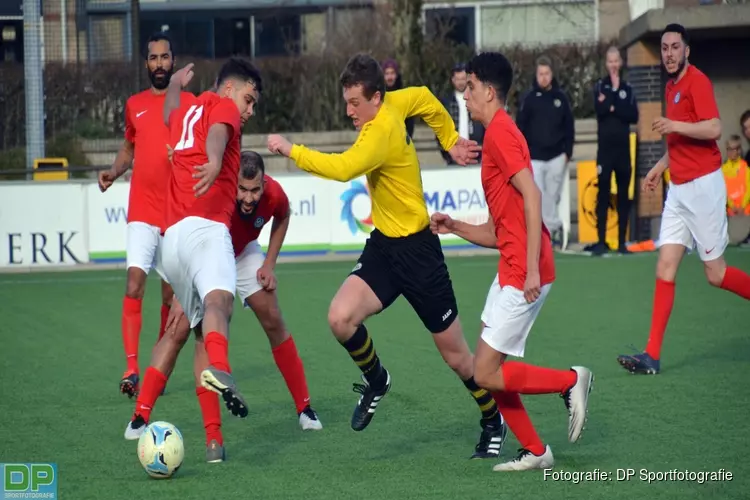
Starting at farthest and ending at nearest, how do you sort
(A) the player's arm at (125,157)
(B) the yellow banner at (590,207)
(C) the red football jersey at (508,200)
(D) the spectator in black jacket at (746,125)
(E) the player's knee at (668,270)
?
(D) the spectator in black jacket at (746,125) → (B) the yellow banner at (590,207) → (E) the player's knee at (668,270) → (A) the player's arm at (125,157) → (C) the red football jersey at (508,200)

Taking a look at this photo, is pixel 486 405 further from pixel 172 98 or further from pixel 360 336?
pixel 172 98

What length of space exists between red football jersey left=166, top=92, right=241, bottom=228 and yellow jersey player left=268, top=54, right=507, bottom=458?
68cm

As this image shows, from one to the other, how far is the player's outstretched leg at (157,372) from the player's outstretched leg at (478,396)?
1.41 metres

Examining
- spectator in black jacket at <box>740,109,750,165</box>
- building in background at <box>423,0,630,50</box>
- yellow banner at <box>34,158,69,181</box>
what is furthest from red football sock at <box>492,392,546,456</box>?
building in background at <box>423,0,630,50</box>

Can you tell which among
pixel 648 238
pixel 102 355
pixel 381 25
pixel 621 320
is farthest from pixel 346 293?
pixel 381 25

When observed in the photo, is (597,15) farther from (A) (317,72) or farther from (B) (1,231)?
(B) (1,231)

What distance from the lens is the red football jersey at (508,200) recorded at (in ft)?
22.0

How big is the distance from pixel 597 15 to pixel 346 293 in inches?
1081

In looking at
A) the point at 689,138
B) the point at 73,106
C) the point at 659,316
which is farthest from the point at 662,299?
the point at 73,106

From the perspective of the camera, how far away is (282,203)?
8.23m

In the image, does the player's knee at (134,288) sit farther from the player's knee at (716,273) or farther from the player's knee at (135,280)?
the player's knee at (716,273)

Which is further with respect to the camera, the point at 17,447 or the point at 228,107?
the point at 17,447

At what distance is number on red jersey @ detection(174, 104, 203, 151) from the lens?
7.16 meters

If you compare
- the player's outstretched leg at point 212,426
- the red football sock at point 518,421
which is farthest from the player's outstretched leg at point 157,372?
the red football sock at point 518,421
